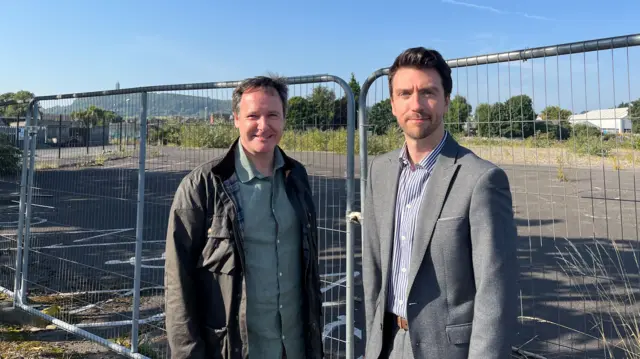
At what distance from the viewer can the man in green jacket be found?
7.11ft

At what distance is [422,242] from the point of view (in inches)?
67.1

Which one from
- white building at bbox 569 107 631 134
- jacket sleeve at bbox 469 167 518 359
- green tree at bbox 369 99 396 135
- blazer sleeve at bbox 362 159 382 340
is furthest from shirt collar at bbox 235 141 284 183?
white building at bbox 569 107 631 134

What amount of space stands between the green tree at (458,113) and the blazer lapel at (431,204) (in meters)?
1.06

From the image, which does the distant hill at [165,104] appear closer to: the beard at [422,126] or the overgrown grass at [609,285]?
A: the beard at [422,126]

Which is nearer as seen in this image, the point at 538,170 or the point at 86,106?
the point at 538,170

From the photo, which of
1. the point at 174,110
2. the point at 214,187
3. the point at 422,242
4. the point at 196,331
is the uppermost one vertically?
the point at 174,110

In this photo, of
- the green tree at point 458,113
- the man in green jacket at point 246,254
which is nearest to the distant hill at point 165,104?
the man in green jacket at point 246,254

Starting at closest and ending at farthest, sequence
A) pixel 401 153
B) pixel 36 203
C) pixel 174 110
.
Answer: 1. pixel 401 153
2. pixel 174 110
3. pixel 36 203

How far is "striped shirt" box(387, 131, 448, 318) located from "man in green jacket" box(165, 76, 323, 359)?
62cm

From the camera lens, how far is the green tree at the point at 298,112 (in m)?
3.29

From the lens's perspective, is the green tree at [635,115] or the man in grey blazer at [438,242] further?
the green tree at [635,115]

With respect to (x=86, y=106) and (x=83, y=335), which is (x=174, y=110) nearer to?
(x=86, y=106)

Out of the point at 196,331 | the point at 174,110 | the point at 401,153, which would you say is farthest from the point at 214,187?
the point at 174,110

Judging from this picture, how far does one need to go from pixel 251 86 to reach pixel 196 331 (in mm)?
1152
